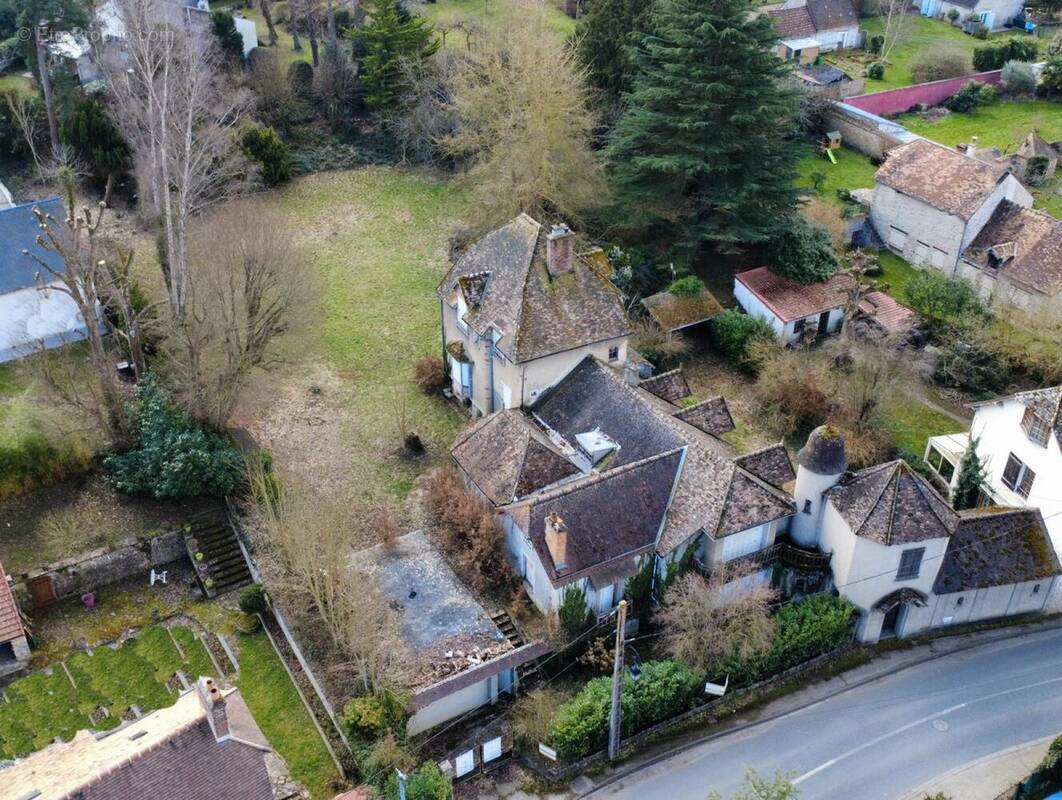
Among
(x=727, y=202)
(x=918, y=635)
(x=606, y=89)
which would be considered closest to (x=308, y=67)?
(x=606, y=89)

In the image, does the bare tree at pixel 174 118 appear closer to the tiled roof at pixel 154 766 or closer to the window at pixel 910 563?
the tiled roof at pixel 154 766

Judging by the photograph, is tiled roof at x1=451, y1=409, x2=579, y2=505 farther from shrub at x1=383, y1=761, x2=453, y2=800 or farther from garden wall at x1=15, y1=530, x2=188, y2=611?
garden wall at x1=15, y1=530, x2=188, y2=611

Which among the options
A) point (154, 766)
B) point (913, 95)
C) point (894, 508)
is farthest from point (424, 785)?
point (913, 95)

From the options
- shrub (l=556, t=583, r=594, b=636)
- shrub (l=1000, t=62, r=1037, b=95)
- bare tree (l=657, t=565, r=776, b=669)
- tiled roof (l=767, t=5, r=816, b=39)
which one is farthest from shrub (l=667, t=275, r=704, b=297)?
shrub (l=1000, t=62, r=1037, b=95)

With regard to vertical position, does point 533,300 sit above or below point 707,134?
below

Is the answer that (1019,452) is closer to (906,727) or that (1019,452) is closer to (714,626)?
(906,727)

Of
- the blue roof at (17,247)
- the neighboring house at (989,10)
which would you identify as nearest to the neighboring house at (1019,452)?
the blue roof at (17,247)

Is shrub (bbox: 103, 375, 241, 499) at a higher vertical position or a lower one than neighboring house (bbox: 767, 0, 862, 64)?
lower
